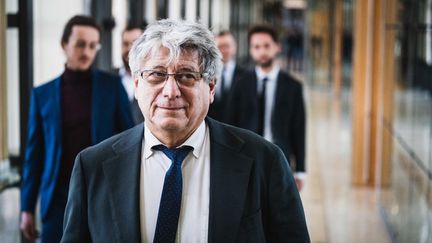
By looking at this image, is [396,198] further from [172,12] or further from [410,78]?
[172,12]

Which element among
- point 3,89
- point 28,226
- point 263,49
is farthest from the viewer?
point 263,49

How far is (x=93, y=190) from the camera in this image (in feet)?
7.34

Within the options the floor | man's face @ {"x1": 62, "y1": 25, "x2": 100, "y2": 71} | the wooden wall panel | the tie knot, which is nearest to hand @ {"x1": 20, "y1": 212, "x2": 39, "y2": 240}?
the floor

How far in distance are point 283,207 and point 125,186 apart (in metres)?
0.45

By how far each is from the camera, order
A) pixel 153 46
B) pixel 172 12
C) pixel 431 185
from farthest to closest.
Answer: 1. pixel 172 12
2. pixel 431 185
3. pixel 153 46

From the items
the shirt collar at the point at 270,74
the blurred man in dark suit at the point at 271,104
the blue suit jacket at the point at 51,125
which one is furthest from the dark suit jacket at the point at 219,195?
the shirt collar at the point at 270,74

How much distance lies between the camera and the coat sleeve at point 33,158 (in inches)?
153

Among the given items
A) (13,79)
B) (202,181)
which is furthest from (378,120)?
(202,181)

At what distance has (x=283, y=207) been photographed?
2273 millimetres

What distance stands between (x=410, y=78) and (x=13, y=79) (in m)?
3.24

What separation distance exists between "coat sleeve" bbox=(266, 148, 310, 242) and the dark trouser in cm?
176

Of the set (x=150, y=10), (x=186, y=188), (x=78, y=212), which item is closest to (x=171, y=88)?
(x=186, y=188)

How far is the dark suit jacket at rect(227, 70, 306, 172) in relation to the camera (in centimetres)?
538

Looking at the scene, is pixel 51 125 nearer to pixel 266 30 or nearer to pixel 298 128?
pixel 298 128
